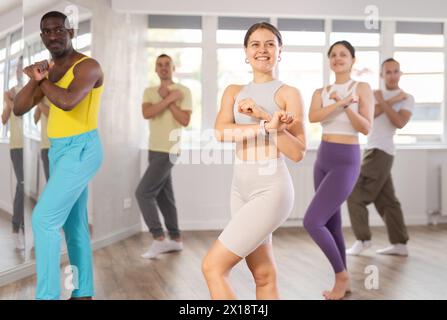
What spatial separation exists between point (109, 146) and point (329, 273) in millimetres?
1916

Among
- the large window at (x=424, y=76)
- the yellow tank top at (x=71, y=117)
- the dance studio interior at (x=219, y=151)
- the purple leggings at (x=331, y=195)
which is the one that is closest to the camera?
the dance studio interior at (x=219, y=151)

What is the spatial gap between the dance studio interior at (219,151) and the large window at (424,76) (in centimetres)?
2

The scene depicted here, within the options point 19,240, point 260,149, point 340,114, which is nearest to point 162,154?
point 19,240

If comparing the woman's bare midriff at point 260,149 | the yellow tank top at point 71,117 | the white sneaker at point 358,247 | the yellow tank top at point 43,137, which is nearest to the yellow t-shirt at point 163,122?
the yellow tank top at point 43,137

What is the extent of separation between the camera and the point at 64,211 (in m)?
3.00

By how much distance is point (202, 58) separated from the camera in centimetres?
548

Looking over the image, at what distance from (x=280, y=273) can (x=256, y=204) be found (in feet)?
5.94

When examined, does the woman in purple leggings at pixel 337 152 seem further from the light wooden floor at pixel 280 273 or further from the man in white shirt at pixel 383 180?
the man in white shirt at pixel 383 180

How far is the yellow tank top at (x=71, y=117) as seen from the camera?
3.04 m

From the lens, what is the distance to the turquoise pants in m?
2.94

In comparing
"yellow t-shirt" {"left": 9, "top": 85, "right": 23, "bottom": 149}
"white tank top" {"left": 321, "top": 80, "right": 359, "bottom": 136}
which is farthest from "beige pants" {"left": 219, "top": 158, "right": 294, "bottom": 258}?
"yellow t-shirt" {"left": 9, "top": 85, "right": 23, "bottom": 149}

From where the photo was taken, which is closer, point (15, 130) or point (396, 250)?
point (15, 130)

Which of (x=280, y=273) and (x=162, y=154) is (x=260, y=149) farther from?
(x=162, y=154)

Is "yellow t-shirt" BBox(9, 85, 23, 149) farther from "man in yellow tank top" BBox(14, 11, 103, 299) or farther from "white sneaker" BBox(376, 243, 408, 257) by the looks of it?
"white sneaker" BBox(376, 243, 408, 257)
